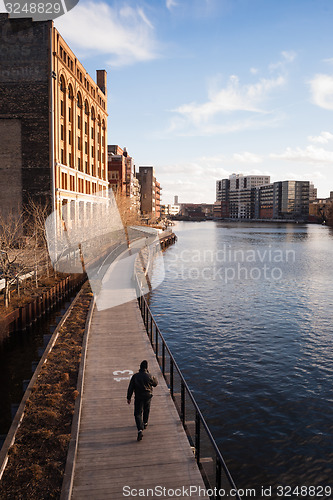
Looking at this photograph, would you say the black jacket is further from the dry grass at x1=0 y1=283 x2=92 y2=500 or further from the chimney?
the chimney

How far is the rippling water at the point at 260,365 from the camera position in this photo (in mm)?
15000

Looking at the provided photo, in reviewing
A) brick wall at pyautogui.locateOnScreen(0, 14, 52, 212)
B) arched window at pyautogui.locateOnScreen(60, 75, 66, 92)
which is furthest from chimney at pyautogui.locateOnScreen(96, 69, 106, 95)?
brick wall at pyautogui.locateOnScreen(0, 14, 52, 212)

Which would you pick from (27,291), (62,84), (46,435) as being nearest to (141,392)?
(46,435)

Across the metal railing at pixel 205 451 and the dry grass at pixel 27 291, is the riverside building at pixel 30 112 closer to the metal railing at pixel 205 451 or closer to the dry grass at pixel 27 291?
the dry grass at pixel 27 291

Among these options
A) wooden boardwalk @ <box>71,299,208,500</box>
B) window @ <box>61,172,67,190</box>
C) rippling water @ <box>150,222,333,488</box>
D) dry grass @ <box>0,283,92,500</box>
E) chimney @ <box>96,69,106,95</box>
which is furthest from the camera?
chimney @ <box>96,69,106,95</box>

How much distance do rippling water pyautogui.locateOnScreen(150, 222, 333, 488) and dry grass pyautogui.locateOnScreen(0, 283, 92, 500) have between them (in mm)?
6021

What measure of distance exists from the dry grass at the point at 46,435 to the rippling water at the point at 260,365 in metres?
6.02

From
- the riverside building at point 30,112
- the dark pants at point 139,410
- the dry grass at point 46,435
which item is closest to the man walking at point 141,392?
the dark pants at point 139,410

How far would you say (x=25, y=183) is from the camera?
54844 mm

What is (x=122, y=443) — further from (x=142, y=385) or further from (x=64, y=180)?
(x=64, y=180)

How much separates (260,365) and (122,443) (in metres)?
13.8

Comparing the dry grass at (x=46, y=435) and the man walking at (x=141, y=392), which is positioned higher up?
the man walking at (x=141, y=392)

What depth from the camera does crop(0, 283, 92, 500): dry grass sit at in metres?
10.2

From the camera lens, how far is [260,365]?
77.2 feet
